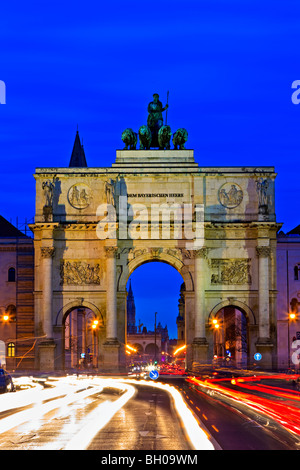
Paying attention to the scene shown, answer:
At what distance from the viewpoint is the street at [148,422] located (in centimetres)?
1836

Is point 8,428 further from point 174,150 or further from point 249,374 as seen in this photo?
point 174,150

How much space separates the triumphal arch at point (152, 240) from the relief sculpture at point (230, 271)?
0.08 metres

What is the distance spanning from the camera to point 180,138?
232 ft

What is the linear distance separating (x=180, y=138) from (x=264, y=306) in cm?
1539

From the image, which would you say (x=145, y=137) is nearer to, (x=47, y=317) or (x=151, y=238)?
(x=151, y=238)

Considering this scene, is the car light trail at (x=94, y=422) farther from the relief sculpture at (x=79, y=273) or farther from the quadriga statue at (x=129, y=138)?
the quadriga statue at (x=129, y=138)

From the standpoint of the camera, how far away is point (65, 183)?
69.6m

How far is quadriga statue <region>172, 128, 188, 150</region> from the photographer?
2788 inches

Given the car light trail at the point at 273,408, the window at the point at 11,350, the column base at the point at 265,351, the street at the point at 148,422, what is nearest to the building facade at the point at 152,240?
the column base at the point at 265,351

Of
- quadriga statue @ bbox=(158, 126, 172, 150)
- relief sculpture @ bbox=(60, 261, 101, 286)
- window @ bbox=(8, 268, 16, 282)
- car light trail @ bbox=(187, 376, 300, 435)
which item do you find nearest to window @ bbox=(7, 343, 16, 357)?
window @ bbox=(8, 268, 16, 282)
